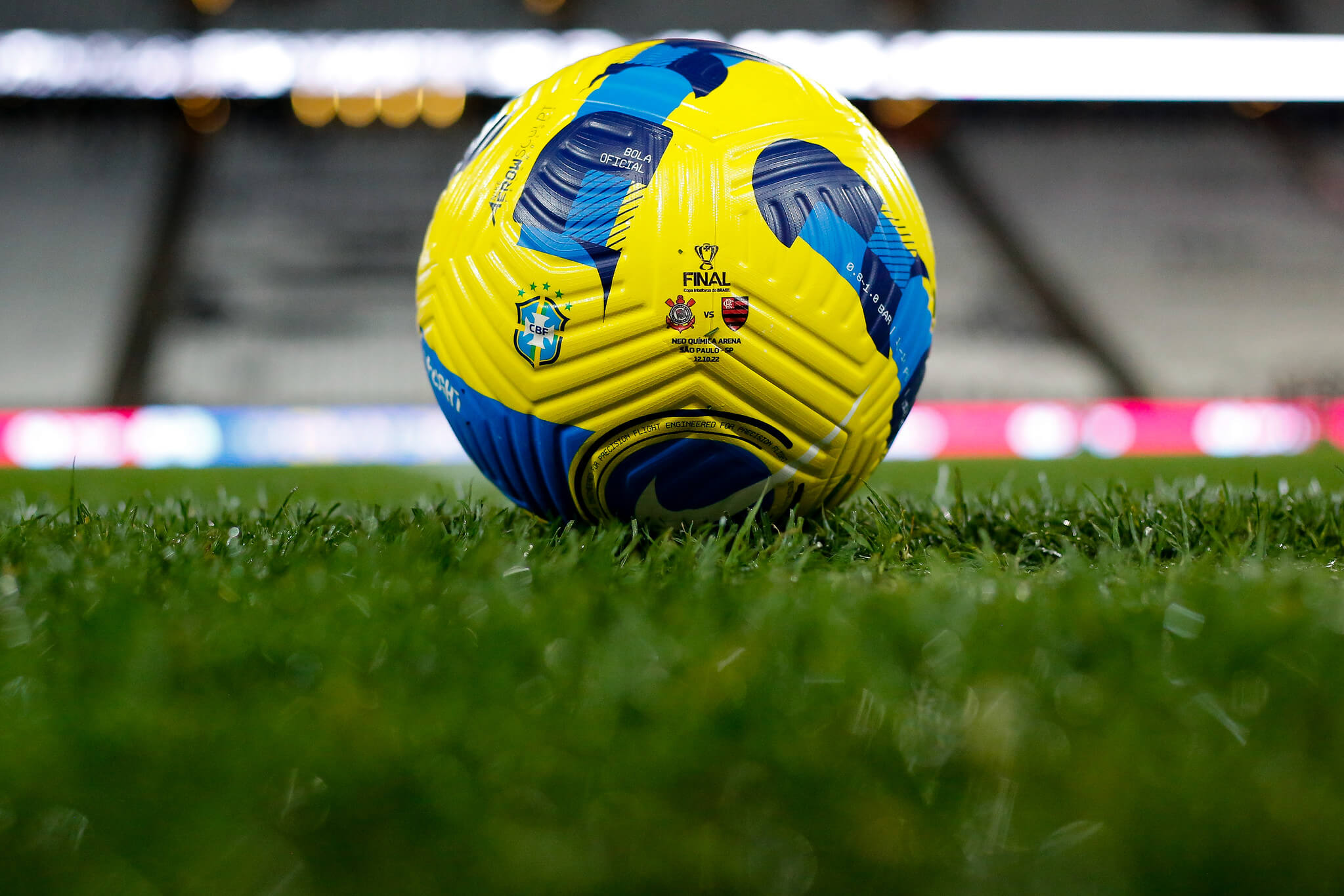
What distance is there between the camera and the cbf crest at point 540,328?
152cm

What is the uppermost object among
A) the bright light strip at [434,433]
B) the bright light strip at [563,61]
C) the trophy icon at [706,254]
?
the trophy icon at [706,254]

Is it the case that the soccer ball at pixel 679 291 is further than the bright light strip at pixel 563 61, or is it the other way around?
the bright light strip at pixel 563 61

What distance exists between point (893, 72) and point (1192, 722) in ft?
39.5

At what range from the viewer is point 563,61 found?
1108cm

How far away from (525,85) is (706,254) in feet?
35.6

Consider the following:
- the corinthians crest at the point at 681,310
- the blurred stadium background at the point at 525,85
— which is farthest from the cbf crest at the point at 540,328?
the blurred stadium background at the point at 525,85

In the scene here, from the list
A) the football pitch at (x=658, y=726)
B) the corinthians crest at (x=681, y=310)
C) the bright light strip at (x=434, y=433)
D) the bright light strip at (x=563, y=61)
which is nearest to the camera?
the football pitch at (x=658, y=726)

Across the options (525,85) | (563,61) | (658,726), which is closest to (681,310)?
(658,726)

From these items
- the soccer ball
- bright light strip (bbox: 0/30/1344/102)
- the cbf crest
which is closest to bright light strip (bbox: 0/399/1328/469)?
bright light strip (bbox: 0/30/1344/102)

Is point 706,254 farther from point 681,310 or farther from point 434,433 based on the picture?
point 434,433

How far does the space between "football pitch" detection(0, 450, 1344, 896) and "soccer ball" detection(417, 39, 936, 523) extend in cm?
24

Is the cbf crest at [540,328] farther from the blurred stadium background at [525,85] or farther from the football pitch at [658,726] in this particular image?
the blurred stadium background at [525,85]

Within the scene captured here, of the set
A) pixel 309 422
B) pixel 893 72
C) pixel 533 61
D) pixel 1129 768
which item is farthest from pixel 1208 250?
pixel 1129 768

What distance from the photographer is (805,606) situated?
1.11 meters
